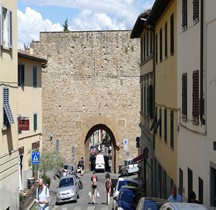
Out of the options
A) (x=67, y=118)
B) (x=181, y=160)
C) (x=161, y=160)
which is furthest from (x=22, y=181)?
(x=67, y=118)

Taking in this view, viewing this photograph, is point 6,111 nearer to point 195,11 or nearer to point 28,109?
point 195,11

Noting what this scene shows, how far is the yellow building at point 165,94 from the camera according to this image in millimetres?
20891

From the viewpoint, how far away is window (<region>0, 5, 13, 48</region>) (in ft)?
67.2

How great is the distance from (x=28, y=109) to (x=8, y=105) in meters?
12.4

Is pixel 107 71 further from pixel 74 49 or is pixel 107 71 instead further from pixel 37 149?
pixel 37 149

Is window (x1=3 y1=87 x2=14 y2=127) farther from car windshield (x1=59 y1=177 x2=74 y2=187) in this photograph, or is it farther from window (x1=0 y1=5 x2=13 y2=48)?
car windshield (x1=59 y1=177 x2=74 y2=187)

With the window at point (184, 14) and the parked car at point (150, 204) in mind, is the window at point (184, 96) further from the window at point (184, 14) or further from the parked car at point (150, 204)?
the parked car at point (150, 204)

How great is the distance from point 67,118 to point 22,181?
Answer: 2082 centimetres

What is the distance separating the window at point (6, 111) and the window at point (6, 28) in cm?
153

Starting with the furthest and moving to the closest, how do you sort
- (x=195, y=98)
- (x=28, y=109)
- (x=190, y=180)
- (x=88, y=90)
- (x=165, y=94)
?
(x=88, y=90) < (x=28, y=109) < (x=165, y=94) < (x=190, y=180) < (x=195, y=98)

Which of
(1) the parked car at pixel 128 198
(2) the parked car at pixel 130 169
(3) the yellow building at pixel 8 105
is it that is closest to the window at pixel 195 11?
(3) the yellow building at pixel 8 105

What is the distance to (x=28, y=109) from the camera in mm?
33594

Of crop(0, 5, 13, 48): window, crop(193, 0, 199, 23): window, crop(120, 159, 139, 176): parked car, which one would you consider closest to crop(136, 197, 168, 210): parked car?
crop(193, 0, 199, 23): window

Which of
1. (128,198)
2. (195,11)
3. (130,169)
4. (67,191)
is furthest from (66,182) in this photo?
(195,11)
